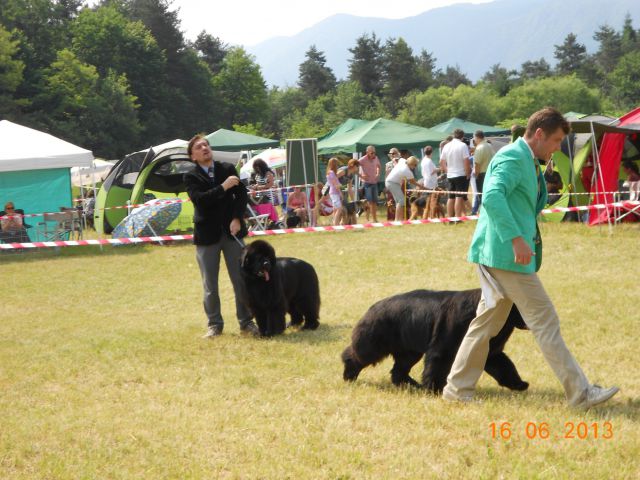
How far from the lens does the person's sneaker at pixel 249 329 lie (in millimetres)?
7529

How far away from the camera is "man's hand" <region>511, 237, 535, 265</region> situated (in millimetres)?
4328

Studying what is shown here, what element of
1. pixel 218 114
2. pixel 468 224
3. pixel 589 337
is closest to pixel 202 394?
pixel 589 337

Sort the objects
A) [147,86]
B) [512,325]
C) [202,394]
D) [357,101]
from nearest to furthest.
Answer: [512,325]
[202,394]
[147,86]
[357,101]

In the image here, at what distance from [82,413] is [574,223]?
11649 mm

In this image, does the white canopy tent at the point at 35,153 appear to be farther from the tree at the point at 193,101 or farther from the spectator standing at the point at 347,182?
the tree at the point at 193,101

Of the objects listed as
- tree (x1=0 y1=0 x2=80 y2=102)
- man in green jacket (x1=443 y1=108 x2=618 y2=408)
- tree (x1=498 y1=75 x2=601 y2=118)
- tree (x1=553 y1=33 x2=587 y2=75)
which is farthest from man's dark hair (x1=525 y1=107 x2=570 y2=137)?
tree (x1=553 y1=33 x2=587 y2=75)

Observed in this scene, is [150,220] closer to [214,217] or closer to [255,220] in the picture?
[255,220]

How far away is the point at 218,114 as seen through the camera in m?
72.3

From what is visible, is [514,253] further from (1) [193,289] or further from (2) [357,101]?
(2) [357,101]

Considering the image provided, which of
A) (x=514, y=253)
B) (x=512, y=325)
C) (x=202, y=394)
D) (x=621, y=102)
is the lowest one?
(x=202, y=394)

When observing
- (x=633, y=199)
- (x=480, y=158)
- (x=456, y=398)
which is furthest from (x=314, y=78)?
(x=456, y=398)

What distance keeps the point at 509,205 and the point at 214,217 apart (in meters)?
3.56

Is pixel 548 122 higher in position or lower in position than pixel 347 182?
higher

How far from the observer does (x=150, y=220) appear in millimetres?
16734
